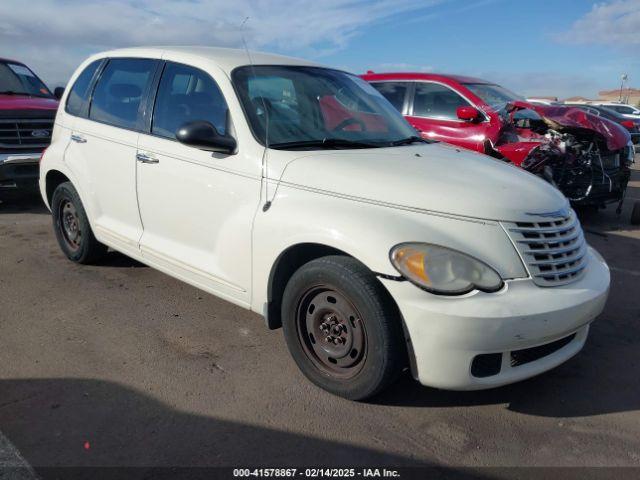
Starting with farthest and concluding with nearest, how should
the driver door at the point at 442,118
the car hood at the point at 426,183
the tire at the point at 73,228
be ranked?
1. the driver door at the point at 442,118
2. the tire at the point at 73,228
3. the car hood at the point at 426,183

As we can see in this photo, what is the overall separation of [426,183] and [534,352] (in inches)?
41.2

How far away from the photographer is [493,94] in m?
7.98

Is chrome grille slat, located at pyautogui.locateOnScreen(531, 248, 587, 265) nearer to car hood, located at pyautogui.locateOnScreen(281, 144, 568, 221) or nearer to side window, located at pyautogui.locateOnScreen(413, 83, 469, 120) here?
car hood, located at pyautogui.locateOnScreen(281, 144, 568, 221)

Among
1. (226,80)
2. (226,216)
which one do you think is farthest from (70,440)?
(226,80)

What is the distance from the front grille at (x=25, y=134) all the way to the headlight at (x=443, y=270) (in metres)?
6.54

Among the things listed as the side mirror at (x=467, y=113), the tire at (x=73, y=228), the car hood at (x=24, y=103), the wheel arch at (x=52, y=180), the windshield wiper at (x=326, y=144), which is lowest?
the tire at (x=73, y=228)

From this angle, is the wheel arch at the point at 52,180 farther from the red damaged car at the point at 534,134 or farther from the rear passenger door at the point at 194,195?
the red damaged car at the point at 534,134

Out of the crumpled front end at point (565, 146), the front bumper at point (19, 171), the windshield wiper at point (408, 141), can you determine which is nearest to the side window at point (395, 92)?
the crumpled front end at point (565, 146)

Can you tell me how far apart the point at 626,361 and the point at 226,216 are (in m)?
2.74

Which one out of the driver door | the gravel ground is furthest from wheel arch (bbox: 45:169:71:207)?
the driver door

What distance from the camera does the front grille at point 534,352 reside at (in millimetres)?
2904

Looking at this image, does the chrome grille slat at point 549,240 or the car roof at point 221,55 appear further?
the car roof at point 221,55

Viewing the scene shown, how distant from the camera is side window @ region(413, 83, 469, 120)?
7613 millimetres

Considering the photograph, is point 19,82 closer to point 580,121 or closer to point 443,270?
point 580,121
